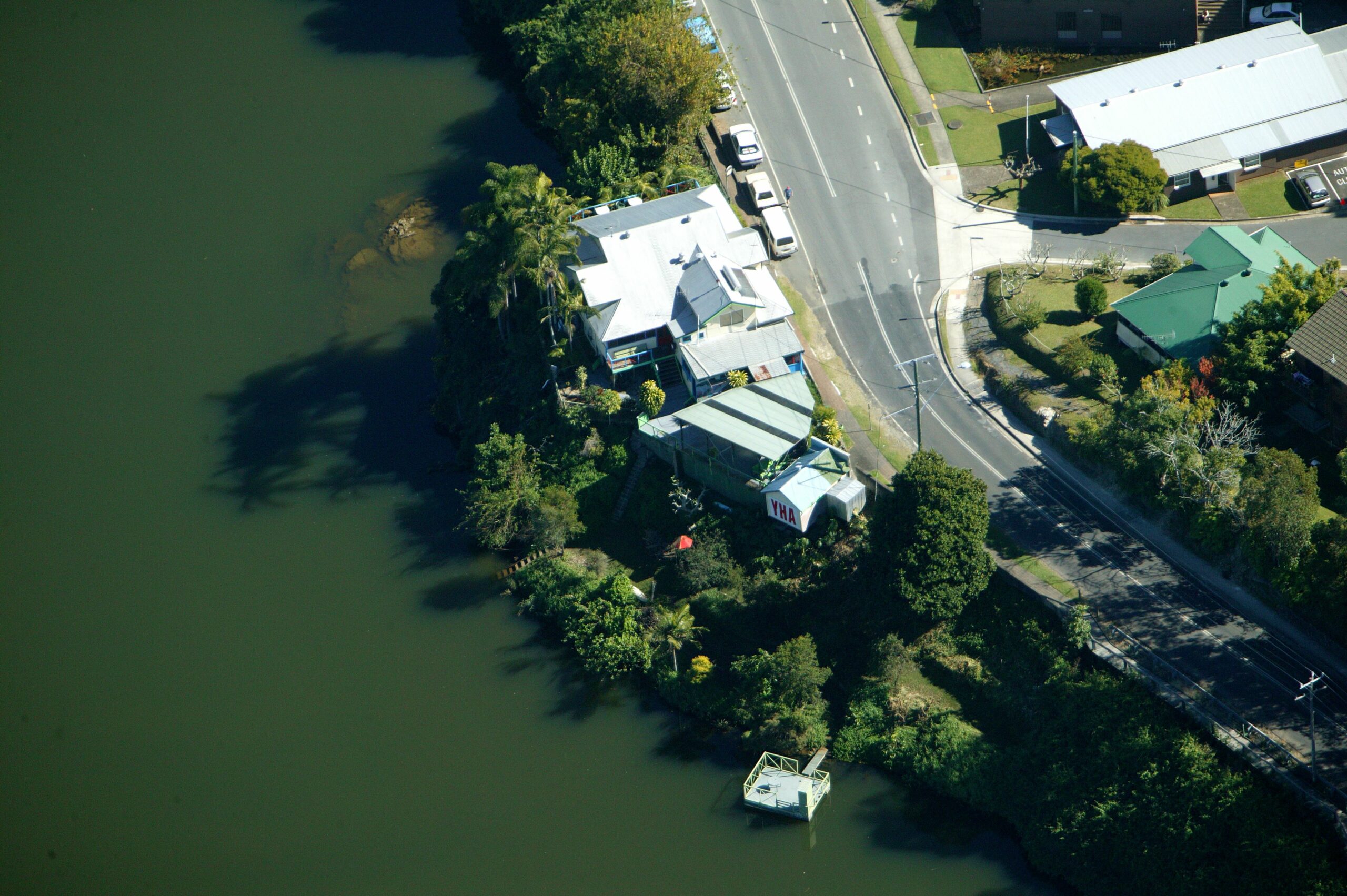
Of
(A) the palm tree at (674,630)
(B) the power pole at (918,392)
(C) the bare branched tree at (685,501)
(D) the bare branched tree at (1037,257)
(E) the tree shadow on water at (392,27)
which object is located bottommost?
(A) the palm tree at (674,630)

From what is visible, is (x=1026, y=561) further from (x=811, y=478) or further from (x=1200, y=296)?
(x=1200, y=296)

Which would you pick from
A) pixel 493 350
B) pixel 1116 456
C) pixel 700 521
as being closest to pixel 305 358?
pixel 493 350

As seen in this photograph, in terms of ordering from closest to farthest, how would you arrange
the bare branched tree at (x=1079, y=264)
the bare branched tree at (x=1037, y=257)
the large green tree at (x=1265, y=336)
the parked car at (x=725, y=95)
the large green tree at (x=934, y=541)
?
the large green tree at (x=934, y=541) < the large green tree at (x=1265, y=336) < the bare branched tree at (x=1079, y=264) < the bare branched tree at (x=1037, y=257) < the parked car at (x=725, y=95)

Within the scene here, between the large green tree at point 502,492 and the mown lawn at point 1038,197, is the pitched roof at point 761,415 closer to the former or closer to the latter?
the large green tree at point 502,492

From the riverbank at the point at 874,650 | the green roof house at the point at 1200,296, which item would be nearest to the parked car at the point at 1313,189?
the green roof house at the point at 1200,296

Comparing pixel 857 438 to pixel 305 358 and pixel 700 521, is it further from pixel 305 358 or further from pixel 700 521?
pixel 305 358
